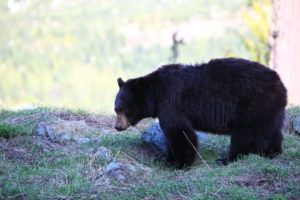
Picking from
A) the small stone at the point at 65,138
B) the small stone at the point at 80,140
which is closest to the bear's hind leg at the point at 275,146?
the small stone at the point at 80,140

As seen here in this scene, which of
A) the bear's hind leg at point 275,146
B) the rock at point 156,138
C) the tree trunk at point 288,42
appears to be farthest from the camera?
the tree trunk at point 288,42

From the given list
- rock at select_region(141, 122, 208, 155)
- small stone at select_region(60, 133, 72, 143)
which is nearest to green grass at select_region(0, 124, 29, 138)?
small stone at select_region(60, 133, 72, 143)

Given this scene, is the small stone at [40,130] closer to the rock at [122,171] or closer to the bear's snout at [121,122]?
the bear's snout at [121,122]

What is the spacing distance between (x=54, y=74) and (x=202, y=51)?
14.2 m

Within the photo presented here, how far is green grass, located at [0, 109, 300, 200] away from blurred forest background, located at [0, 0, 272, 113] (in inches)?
1135

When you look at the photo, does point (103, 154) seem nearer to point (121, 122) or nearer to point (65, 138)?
point (121, 122)

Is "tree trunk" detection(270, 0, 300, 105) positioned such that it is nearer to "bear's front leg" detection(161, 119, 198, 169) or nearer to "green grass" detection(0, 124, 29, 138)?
"bear's front leg" detection(161, 119, 198, 169)

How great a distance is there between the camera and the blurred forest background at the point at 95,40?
39562 mm

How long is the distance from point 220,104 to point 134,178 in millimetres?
1642

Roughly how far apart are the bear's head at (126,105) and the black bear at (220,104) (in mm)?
199

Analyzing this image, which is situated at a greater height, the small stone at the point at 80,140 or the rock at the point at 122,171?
the small stone at the point at 80,140

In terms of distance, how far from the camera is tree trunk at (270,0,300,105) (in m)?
12.7

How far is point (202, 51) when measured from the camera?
124 ft

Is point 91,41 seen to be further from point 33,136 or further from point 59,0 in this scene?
point 33,136
